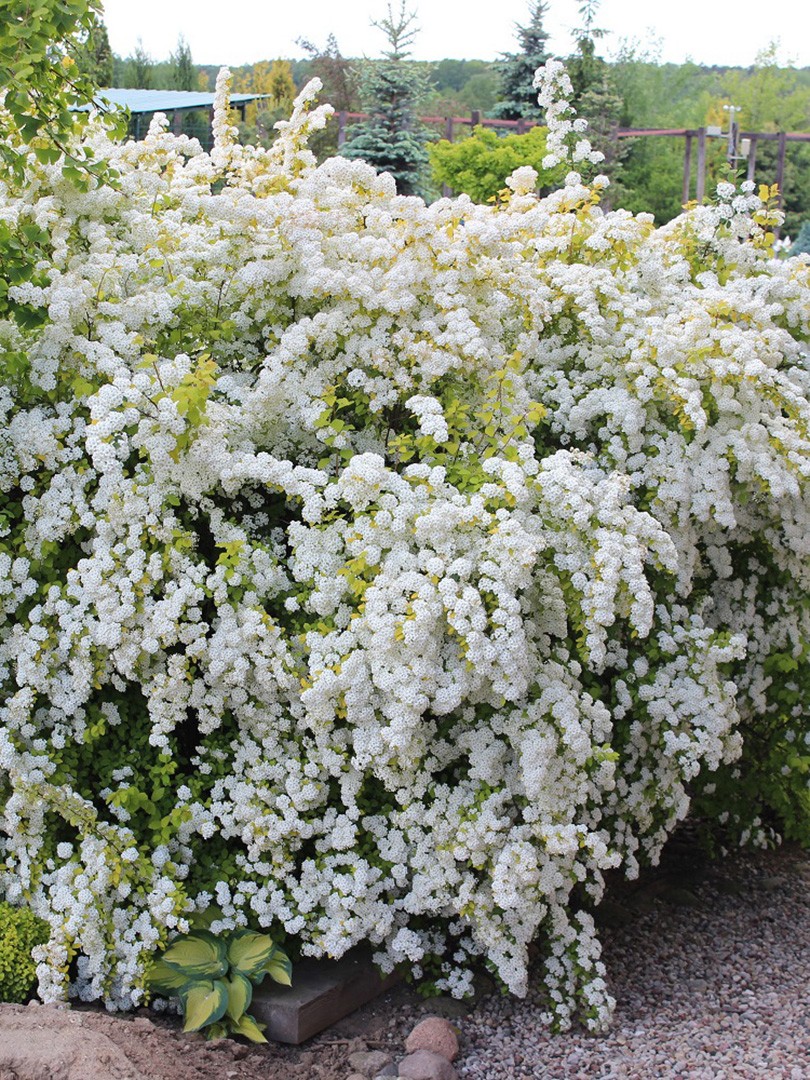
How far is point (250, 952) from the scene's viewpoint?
328 centimetres

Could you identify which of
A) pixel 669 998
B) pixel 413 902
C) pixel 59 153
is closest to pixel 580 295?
pixel 59 153

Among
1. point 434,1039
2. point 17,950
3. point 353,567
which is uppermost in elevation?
point 353,567

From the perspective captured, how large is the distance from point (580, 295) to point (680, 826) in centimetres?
228

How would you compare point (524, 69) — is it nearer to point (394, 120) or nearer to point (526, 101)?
point (526, 101)

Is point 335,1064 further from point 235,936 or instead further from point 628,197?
point 628,197

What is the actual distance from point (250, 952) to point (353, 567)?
110 cm

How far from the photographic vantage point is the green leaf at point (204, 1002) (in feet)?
10.3

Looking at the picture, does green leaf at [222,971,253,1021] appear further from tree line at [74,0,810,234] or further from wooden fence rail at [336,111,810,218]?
wooden fence rail at [336,111,810,218]

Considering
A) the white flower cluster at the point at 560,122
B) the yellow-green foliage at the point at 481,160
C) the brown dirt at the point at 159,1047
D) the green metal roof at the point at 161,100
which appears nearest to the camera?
the brown dirt at the point at 159,1047

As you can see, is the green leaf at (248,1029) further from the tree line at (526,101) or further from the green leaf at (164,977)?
the tree line at (526,101)

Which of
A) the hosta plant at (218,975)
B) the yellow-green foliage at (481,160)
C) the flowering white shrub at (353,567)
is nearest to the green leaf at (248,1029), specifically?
the hosta plant at (218,975)

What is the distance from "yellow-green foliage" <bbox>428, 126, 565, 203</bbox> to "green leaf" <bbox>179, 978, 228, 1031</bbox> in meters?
12.9

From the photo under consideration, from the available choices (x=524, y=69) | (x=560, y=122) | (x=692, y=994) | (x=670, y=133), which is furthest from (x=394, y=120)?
(x=692, y=994)

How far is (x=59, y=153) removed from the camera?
140 inches
